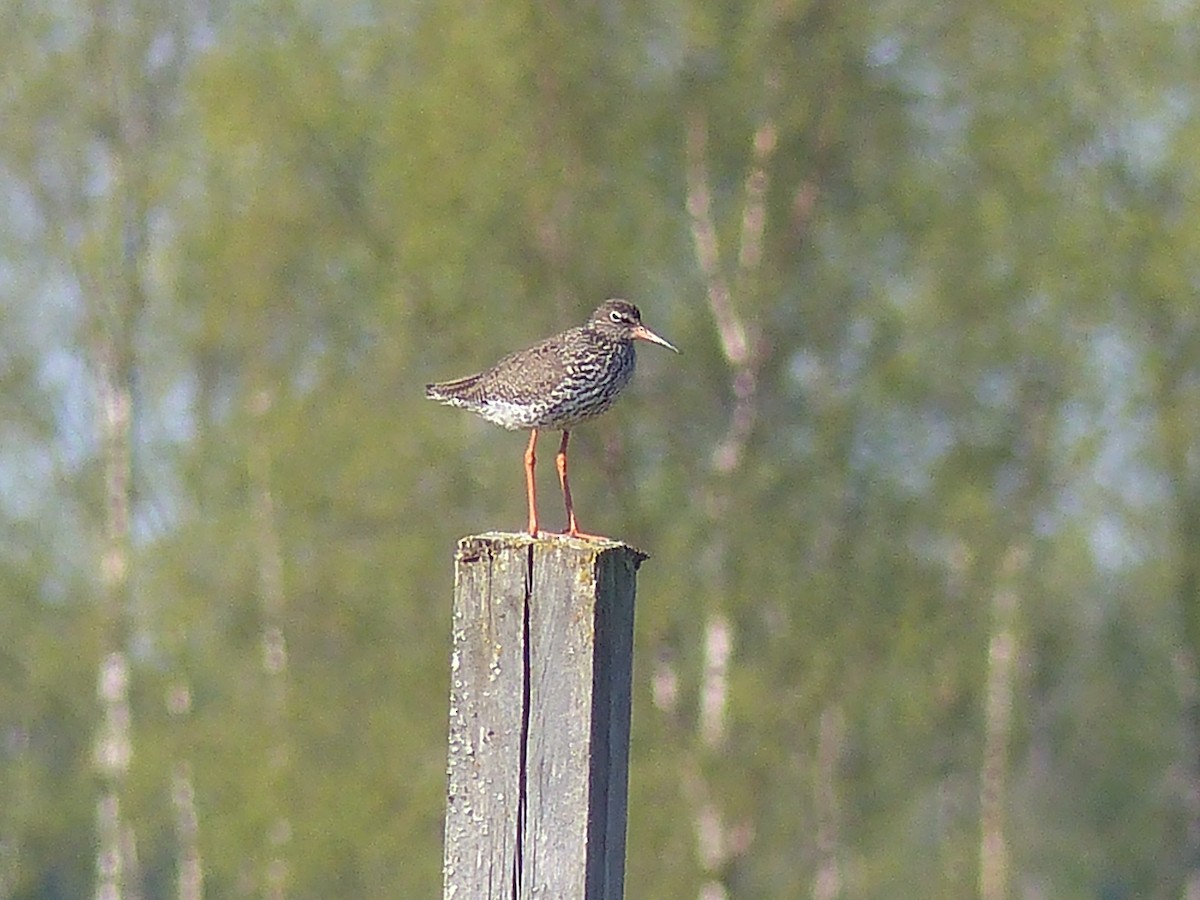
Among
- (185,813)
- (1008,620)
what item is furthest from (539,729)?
(185,813)

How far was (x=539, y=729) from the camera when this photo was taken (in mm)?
3670

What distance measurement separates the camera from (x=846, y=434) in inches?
723

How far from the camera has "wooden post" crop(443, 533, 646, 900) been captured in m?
3.64

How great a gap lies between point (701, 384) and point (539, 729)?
1451 cm

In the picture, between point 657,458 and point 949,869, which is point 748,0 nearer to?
point 657,458

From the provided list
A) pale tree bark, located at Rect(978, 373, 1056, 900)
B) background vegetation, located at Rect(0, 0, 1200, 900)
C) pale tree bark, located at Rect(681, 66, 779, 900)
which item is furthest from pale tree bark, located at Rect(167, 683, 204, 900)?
pale tree bark, located at Rect(978, 373, 1056, 900)

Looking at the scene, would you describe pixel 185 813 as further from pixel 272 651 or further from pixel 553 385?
pixel 553 385

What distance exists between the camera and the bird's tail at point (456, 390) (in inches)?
289

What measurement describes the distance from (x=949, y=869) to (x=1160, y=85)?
10339mm

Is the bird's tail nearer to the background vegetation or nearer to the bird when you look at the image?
the bird

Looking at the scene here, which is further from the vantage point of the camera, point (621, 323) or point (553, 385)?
point (621, 323)

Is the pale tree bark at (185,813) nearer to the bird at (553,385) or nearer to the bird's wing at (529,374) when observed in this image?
the bird at (553,385)

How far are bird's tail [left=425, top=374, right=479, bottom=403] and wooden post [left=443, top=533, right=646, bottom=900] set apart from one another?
11.7 feet

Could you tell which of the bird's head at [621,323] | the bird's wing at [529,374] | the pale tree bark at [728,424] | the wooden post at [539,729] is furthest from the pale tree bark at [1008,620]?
the wooden post at [539,729]
